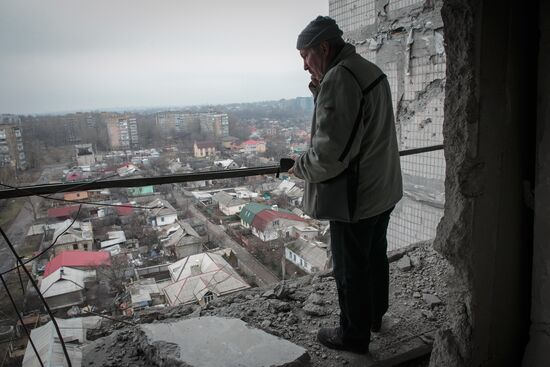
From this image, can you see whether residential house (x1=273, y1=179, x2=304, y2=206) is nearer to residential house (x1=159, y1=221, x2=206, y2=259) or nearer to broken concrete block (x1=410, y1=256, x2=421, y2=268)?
residential house (x1=159, y1=221, x2=206, y2=259)

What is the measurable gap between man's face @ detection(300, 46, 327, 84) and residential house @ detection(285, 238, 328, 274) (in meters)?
1.31

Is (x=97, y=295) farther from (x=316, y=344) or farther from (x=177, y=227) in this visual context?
(x=316, y=344)

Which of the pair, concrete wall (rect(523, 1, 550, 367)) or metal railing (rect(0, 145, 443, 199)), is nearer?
concrete wall (rect(523, 1, 550, 367))

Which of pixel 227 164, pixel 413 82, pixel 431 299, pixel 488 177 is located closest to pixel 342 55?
pixel 488 177

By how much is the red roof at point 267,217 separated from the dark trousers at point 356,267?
0.78 meters

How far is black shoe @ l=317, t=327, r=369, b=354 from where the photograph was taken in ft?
5.62

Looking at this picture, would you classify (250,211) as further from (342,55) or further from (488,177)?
(488,177)

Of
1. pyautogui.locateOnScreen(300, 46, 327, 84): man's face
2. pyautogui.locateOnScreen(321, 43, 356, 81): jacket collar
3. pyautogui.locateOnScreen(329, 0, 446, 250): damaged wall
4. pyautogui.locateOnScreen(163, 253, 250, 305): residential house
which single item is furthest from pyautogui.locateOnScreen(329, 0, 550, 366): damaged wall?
pyautogui.locateOnScreen(329, 0, 446, 250): damaged wall

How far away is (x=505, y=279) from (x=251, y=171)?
1117 mm

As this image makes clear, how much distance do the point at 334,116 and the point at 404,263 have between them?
1651mm

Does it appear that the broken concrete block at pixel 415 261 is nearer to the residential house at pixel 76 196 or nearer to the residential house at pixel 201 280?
the residential house at pixel 201 280

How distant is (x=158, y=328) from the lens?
181 cm

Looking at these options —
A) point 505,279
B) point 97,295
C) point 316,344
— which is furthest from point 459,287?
point 97,295

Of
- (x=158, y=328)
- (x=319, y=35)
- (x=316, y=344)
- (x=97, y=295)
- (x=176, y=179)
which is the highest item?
(x=319, y=35)
